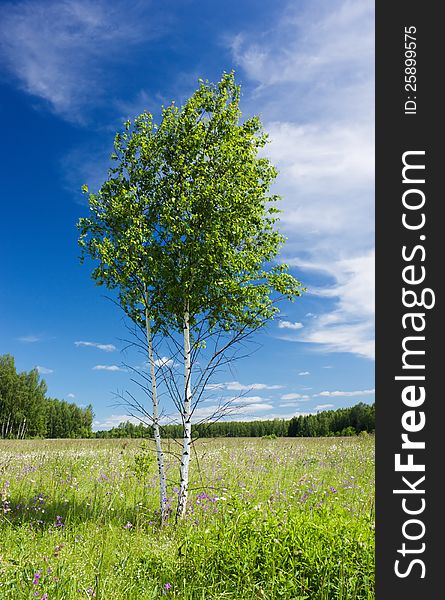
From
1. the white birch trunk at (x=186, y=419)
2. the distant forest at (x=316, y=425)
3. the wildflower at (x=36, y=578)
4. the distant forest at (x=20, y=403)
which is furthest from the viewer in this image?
the distant forest at (x=20, y=403)

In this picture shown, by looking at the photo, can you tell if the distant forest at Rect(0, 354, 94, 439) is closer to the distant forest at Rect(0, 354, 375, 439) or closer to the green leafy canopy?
the distant forest at Rect(0, 354, 375, 439)

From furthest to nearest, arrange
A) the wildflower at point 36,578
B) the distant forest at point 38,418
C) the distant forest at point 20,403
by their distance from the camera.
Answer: the distant forest at point 20,403 < the distant forest at point 38,418 < the wildflower at point 36,578

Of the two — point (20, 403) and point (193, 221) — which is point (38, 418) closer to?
point (20, 403)

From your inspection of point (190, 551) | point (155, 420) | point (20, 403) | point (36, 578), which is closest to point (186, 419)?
point (155, 420)

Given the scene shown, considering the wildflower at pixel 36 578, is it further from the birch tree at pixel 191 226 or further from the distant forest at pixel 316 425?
the distant forest at pixel 316 425

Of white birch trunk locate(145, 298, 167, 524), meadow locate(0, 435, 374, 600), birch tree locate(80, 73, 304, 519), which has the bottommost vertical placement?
meadow locate(0, 435, 374, 600)

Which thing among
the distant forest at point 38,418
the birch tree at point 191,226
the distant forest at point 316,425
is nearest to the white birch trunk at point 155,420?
the birch tree at point 191,226

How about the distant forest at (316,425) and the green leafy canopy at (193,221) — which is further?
the distant forest at (316,425)

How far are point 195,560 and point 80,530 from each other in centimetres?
377

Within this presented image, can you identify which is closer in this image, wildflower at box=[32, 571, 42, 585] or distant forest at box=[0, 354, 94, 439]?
wildflower at box=[32, 571, 42, 585]

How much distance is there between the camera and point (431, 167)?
4539mm

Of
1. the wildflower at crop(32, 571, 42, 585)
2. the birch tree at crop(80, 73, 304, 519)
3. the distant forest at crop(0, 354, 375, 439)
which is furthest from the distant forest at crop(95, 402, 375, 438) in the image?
the wildflower at crop(32, 571, 42, 585)

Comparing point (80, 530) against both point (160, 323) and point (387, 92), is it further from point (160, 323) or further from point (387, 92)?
point (387, 92)

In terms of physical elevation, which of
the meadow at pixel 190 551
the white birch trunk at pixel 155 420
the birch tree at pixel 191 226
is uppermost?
the birch tree at pixel 191 226
